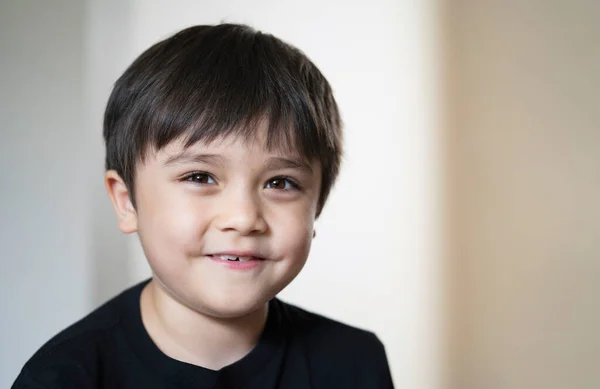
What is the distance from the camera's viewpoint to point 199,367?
0.64m

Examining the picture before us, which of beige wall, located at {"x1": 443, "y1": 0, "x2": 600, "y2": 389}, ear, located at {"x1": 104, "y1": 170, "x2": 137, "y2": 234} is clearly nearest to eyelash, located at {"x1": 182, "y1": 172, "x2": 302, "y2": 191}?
ear, located at {"x1": 104, "y1": 170, "x2": 137, "y2": 234}

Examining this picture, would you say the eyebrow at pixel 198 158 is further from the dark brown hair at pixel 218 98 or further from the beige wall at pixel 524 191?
the beige wall at pixel 524 191

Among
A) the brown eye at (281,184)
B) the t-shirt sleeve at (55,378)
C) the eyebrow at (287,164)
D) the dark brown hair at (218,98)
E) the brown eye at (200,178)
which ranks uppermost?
the dark brown hair at (218,98)

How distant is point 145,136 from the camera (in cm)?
61

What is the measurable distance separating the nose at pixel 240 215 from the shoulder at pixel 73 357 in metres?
0.22

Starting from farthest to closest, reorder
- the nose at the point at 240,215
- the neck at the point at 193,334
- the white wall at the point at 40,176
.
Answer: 1. the white wall at the point at 40,176
2. the neck at the point at 193,334
3. the nose at the point at 240,215

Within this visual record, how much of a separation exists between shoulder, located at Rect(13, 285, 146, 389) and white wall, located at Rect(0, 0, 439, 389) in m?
0.25

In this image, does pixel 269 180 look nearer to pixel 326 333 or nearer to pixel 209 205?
pixel 209 205

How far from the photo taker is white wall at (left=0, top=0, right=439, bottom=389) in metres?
0.90

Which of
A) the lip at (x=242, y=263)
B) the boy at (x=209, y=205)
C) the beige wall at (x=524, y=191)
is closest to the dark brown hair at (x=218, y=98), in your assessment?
the boy at (x=209, y=205)

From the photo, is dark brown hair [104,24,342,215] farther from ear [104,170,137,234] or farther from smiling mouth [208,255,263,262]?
smiling mouth [208,255,263,262]

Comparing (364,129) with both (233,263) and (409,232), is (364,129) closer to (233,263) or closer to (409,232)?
(409,232)

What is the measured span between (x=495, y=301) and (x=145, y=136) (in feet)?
2.31

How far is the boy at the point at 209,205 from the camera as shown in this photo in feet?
1.90
